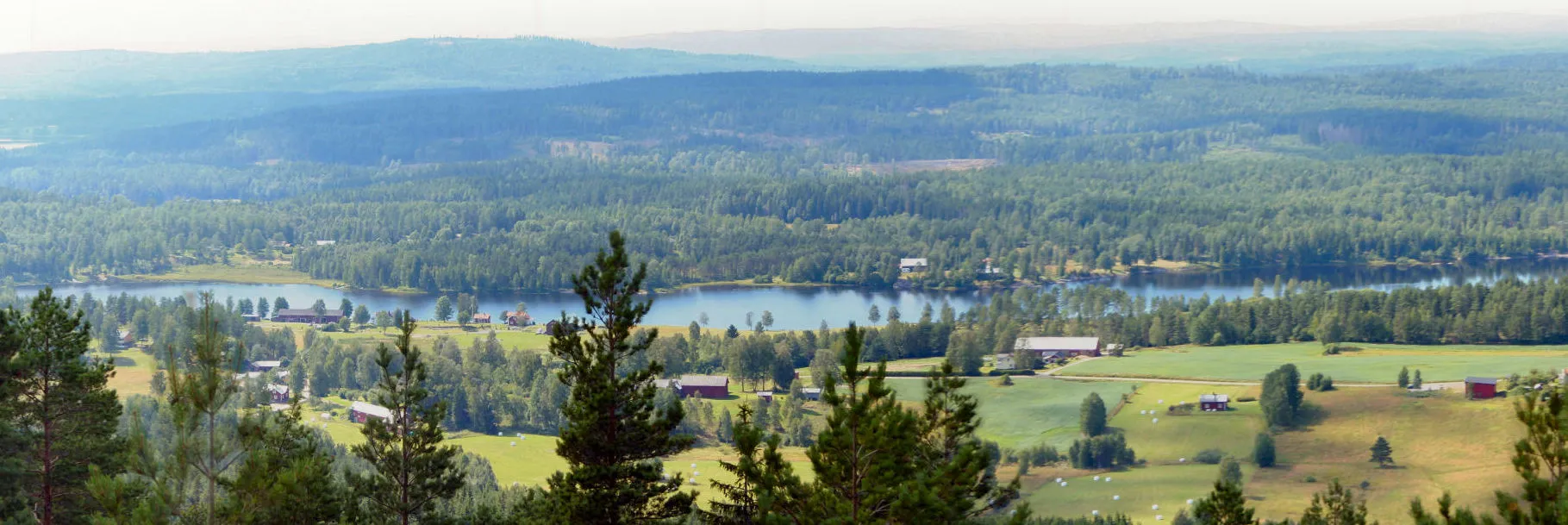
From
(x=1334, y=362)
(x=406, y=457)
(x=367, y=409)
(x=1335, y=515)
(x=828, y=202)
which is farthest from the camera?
(x=828, y=202)

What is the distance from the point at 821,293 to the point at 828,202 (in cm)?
3749

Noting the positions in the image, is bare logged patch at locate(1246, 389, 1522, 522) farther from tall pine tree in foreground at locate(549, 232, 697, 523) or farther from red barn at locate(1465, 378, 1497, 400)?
tall pine tree in foreground at locate(549, 232, 697, 523)

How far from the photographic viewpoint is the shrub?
4634 cm

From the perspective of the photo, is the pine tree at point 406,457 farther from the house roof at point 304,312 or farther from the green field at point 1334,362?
the house roof at point 304,312

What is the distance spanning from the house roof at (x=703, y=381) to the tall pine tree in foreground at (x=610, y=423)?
41803 mm

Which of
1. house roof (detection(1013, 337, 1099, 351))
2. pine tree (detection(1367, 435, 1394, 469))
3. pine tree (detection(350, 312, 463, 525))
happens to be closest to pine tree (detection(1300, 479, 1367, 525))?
pine tree (detection(350, 312, 463, 525))

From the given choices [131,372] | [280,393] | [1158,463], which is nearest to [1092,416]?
[1158,463]

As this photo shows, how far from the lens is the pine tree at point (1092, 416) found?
163ft

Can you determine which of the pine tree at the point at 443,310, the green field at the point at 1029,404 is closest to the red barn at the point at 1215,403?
the green field at the point at 1029,404

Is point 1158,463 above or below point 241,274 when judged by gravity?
below

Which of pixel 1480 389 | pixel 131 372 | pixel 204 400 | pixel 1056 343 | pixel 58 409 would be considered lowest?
pixel 131 372

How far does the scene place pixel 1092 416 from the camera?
49969 millimetres

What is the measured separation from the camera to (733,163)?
177m

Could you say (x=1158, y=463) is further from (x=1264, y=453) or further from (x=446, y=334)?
(x=446, y=334)
